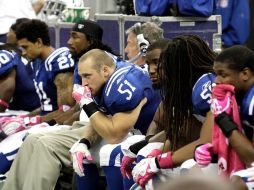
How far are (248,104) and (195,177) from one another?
219cm

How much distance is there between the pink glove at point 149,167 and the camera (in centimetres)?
417

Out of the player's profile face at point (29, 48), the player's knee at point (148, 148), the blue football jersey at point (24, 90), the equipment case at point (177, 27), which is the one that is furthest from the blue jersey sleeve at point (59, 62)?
the player's knee at point (148, 148)

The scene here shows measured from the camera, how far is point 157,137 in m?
4.58

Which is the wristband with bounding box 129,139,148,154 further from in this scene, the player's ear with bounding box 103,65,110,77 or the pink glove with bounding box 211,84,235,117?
the pink glove with bounding box 211,84,235,117

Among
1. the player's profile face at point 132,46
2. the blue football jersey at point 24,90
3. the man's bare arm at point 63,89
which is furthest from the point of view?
the blue football jersey at point 24,90

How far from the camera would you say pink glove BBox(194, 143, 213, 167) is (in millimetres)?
3849

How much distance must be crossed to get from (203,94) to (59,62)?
2.27m

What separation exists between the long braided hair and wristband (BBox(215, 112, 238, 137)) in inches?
21.5

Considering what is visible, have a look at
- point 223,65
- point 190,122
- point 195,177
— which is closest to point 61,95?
point 190,122

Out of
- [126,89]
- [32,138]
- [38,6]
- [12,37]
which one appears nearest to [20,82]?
[12,37]

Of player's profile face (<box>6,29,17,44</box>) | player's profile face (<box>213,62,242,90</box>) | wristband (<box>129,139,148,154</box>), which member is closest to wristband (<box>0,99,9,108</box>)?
player's profile face (<box>6,29,17,44</box>)

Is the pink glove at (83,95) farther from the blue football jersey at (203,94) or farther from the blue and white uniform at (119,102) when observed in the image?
the blue football jersey at (203,94)

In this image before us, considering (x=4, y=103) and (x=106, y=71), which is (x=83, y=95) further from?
(x=4, y=103)

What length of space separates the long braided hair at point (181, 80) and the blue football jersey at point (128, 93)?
56 centimetres
